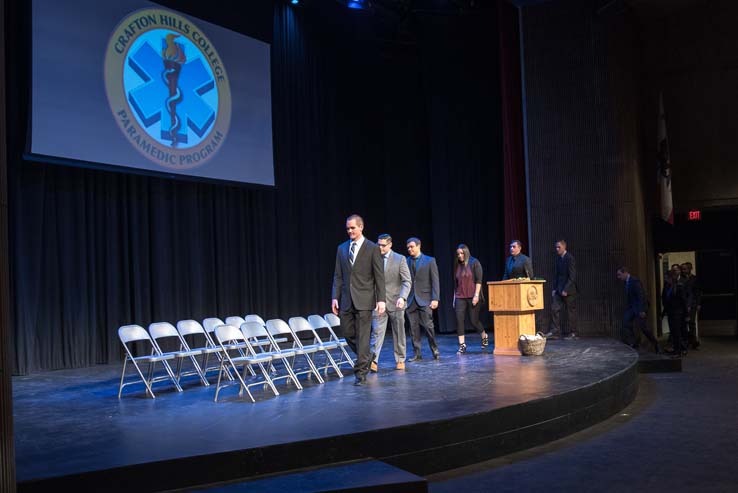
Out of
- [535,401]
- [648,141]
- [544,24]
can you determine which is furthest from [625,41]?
[535,401]

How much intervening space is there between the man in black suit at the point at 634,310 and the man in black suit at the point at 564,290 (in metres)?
0.69

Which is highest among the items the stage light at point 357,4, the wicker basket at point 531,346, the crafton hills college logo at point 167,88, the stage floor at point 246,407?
the stage light at point 357,4

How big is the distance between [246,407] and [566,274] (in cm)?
646

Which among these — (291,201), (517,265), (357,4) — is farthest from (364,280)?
(357,4)

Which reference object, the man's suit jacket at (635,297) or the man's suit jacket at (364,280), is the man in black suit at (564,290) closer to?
the man's suit jacket at (635,297)

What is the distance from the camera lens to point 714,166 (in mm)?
12820

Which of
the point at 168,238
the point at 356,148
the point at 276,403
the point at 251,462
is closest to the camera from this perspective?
the point at 251,462

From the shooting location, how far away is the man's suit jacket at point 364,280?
21.1ft

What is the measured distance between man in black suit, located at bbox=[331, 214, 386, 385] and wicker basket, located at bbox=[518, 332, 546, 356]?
2.47 metres

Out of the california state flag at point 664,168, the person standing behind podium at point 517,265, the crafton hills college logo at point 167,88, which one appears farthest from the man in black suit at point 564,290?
the crafton hills college logo at point 167,88

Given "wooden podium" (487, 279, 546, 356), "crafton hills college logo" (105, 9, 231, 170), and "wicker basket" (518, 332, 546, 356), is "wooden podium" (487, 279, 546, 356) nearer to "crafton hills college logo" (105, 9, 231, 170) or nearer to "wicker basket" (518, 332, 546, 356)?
"wicker basket" (518, 332, 546, 356)

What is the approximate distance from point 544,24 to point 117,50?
21.7ft

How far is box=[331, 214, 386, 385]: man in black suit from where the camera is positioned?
253 inches

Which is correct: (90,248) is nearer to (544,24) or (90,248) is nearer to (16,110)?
(16,110)
